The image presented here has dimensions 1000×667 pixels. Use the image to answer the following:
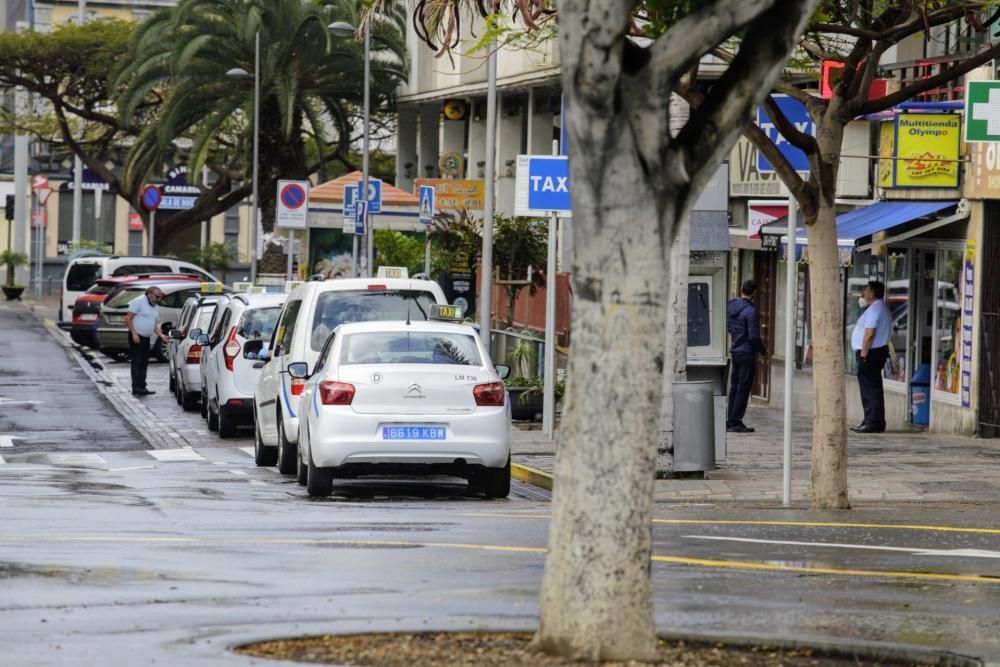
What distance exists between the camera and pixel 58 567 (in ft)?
35.0

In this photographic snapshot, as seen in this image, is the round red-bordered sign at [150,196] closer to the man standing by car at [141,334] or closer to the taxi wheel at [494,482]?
the man standing by car at [141,334]

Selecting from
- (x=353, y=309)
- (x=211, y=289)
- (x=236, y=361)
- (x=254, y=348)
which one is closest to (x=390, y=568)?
(x=353, y=309)

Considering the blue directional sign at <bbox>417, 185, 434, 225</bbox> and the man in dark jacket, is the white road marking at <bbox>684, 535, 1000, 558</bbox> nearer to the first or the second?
the man in dark jacket

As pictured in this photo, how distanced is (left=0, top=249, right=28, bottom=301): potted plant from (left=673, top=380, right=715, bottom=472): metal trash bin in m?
53.0

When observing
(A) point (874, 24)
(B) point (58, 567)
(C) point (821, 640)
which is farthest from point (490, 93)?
(C) point (821, 640)

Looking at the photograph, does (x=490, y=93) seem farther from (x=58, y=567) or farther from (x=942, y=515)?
(x=58, y=567)

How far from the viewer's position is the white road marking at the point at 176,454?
2089 centimetres

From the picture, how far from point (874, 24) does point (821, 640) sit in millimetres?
9255

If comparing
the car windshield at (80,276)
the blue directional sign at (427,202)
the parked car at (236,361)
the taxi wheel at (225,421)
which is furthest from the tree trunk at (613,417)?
the car windshield at (80,276)

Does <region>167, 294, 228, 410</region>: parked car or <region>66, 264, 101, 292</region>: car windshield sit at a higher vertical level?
<region>66, 264, 101, 292</region>: car windshield

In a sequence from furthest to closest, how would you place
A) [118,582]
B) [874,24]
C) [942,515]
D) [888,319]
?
[888,319] < [874,24] < [942,515] < [118,582]

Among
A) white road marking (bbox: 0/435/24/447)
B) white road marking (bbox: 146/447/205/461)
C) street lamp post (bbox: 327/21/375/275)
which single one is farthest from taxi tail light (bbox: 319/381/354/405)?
street lamp post (bbox: 327/21/375/275)

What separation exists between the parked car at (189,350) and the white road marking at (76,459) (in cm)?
512

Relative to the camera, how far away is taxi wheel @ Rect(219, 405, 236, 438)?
23.7 metres
